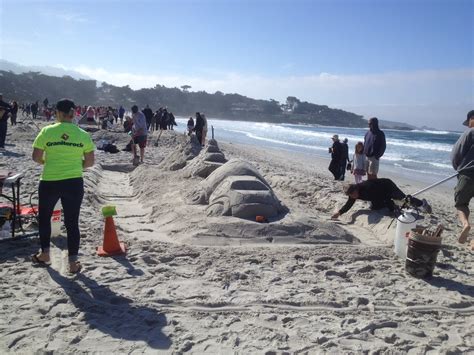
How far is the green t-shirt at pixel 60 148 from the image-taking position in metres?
3.83

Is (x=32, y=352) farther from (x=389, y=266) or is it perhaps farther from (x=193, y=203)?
(x=193, y=203)

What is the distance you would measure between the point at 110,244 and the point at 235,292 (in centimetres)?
169

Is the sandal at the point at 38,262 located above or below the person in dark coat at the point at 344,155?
below

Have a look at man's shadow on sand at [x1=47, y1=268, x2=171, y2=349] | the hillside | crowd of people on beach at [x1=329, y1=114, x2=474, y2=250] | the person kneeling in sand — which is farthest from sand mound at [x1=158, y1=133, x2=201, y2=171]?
the hillside

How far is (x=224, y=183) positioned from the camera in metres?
6.71

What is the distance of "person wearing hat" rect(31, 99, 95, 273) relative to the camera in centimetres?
384

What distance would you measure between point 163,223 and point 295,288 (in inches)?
115

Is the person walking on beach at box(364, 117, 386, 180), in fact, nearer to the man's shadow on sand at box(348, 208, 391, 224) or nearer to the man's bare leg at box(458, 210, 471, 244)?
the man's shadow on sand at box(348, 208, 391, 224)

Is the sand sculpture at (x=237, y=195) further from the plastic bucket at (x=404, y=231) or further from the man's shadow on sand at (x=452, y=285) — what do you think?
the man's shadow on sand at (x=452, y=285)

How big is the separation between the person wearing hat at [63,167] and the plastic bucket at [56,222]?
87 centimetres

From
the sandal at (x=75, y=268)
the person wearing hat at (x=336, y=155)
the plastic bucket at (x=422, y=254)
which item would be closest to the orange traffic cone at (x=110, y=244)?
the sandal at (x=75, y=268)

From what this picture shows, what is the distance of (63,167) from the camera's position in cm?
389

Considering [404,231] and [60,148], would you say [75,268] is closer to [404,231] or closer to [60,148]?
[60,148]

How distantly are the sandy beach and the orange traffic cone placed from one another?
0.11 metres
